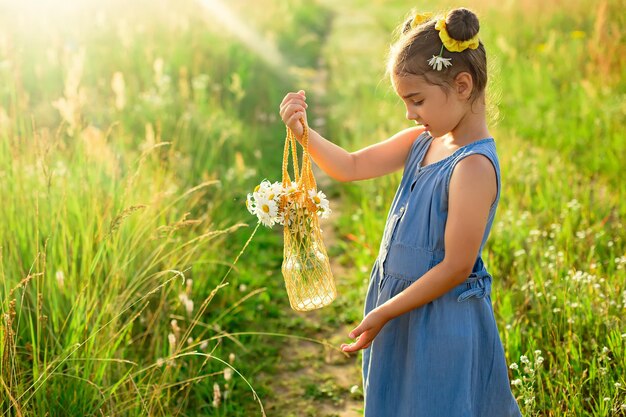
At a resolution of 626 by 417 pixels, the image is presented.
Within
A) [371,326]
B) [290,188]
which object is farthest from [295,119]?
[371,326]

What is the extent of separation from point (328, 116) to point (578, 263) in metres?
4.58

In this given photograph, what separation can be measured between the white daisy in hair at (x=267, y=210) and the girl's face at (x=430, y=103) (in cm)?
54

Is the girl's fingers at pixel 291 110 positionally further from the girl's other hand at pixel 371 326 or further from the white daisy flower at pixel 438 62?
the girl's other hand at pixel 371 326

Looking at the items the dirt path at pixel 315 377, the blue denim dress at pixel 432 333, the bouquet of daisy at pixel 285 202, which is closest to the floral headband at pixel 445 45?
the blue denim dress at pixel 432 333

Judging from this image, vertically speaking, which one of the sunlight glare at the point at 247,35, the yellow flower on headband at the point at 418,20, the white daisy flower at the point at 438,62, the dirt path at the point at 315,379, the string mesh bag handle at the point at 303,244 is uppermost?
the sunlight glare at the point at 247,35

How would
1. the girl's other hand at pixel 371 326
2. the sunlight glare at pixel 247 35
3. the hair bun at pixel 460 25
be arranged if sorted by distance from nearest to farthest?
the hair bun at pixel 460 25
the girl's other hand at pixel 371 326
the sunlight glare at pixel 247 35

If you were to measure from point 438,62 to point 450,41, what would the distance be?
0.07 metres

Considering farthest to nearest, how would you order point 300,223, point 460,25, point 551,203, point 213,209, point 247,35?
point 247,35, point 213,209, point 551,203, point 300,223, point 460,25

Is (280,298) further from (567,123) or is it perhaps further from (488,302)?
(567,123)

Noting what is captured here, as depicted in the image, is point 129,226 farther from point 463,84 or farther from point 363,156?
point 463,84

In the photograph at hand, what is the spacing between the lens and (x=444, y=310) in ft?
7.10

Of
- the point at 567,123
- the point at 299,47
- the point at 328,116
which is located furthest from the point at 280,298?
the point at 299,47

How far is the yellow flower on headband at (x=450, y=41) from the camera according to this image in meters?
2.02

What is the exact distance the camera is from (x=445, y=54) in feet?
6.72
